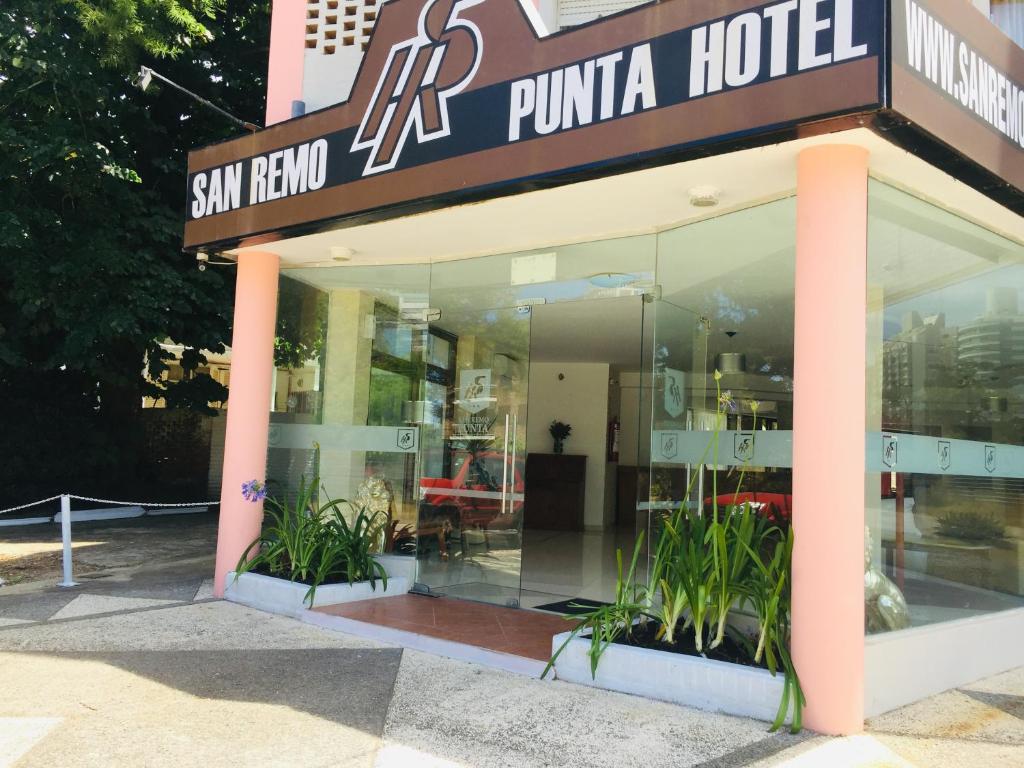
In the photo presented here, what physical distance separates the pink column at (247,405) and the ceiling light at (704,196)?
3.77m

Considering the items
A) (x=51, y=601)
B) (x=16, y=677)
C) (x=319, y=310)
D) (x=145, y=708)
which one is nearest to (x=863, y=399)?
(x=145, y=708)

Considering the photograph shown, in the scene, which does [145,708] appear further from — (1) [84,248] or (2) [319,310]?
(1) [84,248]

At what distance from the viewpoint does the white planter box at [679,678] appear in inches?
158

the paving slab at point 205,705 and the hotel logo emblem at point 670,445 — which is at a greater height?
the hotel logo emblem at point 670,445

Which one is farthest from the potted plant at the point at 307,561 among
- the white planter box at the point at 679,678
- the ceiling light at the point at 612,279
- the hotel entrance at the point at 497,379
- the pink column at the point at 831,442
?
the pink column at the point at 831,442

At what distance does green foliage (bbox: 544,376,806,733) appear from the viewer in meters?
4.16

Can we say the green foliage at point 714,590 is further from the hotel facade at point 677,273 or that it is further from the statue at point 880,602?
the statue at point 880,602

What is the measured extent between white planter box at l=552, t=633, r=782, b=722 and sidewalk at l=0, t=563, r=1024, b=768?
9 cm

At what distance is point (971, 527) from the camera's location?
5.39 m

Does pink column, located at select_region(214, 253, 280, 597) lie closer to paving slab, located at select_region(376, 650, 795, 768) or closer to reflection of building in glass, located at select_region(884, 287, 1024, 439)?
paving slab, located at select_region(376, 650, 795, 768)

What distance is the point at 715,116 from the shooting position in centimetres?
392

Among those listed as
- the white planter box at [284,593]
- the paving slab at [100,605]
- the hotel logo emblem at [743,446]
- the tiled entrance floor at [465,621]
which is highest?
the hotel logo emblem at [743,446]

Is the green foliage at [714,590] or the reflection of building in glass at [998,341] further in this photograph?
the reflection of building in glass at [998,341]

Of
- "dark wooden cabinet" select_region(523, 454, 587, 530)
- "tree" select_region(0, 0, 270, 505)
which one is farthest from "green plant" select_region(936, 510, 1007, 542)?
"tree" select_region(0, 0, 270, 505)
